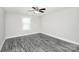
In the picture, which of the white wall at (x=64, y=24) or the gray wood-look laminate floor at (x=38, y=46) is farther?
the white wall at (x=64, y=24)

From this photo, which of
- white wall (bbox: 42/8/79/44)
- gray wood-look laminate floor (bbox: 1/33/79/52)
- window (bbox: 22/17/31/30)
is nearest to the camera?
gray wood-look laminate floor (bbox: 1/33/79/52)

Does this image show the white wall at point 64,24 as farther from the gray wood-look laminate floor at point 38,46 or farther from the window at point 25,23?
the window at point 25,23

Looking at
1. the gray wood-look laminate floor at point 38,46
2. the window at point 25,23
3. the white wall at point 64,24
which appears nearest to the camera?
the gray wood-look laminate floor at point 38,46

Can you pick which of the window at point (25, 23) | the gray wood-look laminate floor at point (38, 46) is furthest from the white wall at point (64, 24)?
the window at point (25, 23)

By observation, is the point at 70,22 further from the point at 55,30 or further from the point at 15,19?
the point at 15,19

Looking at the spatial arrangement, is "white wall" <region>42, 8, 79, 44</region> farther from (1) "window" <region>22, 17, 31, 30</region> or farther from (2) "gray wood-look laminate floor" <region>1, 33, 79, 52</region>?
(1) "window" <region>22, 17, 31, 30</region>

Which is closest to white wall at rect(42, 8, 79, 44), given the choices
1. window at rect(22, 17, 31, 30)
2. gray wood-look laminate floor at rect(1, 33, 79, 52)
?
gray wood-look laminate floor at rect(1, 33, 79, 52)

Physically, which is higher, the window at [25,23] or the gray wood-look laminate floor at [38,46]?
the window at [25,23]

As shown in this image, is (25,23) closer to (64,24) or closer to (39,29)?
(39,29)

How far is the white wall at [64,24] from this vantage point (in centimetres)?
324

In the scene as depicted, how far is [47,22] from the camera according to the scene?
4285 millimetres

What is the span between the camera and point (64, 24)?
149 inches

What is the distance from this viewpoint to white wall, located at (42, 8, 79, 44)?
10.6 ft
